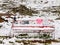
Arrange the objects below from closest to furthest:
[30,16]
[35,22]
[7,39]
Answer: [7,39]
[35,22]
[30,16]

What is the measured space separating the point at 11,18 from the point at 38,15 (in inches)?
8.5

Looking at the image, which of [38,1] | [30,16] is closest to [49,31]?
[30,16]

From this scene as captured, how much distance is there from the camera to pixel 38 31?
1.17 metres

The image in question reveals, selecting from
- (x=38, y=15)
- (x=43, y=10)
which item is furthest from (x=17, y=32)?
(x=43, y=10)

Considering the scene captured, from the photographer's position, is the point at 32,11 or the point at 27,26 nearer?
the point at 27,26

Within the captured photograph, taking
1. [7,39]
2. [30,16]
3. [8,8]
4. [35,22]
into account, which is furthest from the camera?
[8,8]

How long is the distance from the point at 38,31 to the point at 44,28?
1.9 inches

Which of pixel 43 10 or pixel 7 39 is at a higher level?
pixel 43 10

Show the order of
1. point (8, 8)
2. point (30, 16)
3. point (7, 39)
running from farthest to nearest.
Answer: point (8, 8) → point (30, 16) → point (7, 39)

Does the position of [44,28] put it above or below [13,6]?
below

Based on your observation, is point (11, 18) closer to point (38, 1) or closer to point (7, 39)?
point (7, 39)

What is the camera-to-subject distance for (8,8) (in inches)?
58.5

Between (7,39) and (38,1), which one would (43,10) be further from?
(7,39)

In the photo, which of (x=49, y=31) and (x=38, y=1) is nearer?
(x=49, y=31)
